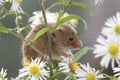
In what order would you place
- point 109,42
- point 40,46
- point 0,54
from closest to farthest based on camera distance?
point 109,42
point 40,46
point 0,54

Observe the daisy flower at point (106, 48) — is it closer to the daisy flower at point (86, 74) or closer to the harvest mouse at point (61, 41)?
the daisy flower at point (86, 74)

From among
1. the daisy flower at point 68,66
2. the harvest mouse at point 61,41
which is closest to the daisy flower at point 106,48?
the daisy flower at point 68,66

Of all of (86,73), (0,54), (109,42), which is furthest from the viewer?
(0,54)

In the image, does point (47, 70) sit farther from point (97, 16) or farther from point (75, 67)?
point (97, 16)

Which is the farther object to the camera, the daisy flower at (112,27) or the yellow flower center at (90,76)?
the yellow flower center at (90,76)

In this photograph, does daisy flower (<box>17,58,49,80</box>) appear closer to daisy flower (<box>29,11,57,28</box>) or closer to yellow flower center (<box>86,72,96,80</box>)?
yellow flower center (<box>86,72,96,80</box>)

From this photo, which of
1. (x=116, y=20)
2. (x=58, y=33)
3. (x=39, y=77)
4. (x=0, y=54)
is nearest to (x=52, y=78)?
(x=39, y=77)

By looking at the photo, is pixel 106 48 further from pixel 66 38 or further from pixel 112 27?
pixel 66 38

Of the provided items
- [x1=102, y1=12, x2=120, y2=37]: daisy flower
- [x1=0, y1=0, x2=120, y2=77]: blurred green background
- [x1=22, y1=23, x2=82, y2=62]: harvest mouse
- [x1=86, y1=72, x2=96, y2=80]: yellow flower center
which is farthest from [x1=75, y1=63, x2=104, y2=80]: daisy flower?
[x1=0, y1=0, x2=120, y2=77]: blurred green background
